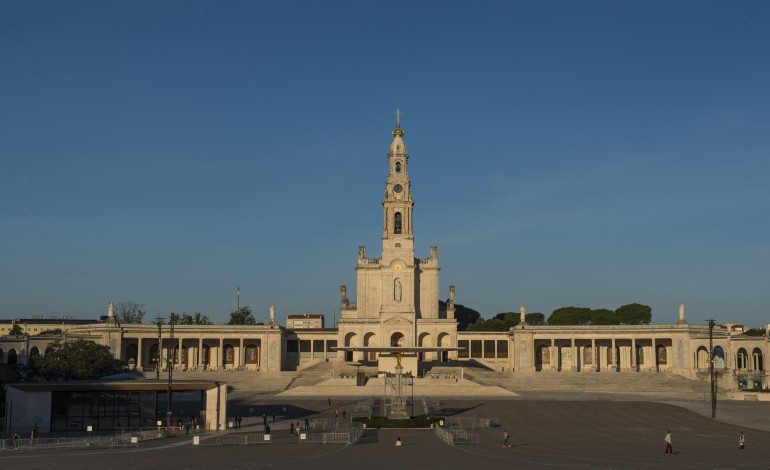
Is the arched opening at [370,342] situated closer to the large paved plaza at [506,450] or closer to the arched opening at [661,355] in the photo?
the arched opening at [661,355]

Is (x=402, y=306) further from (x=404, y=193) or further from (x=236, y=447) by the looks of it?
(x=236, y=447)

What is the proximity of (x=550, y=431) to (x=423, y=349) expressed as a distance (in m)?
39.0

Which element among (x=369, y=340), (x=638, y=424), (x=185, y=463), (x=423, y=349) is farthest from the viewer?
(x=369, y=340)

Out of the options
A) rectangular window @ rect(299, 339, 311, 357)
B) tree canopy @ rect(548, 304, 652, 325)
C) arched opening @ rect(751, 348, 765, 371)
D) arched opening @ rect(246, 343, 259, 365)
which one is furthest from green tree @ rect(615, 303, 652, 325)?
arched opening @ rect(246, 343, 259, 365)

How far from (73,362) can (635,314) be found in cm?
10793

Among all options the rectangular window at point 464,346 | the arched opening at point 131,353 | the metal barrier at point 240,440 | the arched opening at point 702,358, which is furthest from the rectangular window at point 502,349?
the metal barrier at point 240,440

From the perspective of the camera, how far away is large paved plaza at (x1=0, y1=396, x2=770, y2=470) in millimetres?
42781

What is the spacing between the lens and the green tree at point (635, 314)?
163375mm

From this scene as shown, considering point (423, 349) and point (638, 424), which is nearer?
point (638, 424)

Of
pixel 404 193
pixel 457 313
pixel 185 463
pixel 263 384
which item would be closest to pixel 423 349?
pixel 263 384

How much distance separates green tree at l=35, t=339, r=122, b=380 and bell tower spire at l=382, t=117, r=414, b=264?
46181 mm

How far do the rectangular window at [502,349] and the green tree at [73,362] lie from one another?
60.8 m

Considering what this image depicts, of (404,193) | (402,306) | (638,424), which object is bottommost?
(638,424)

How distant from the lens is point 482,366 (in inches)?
4712
